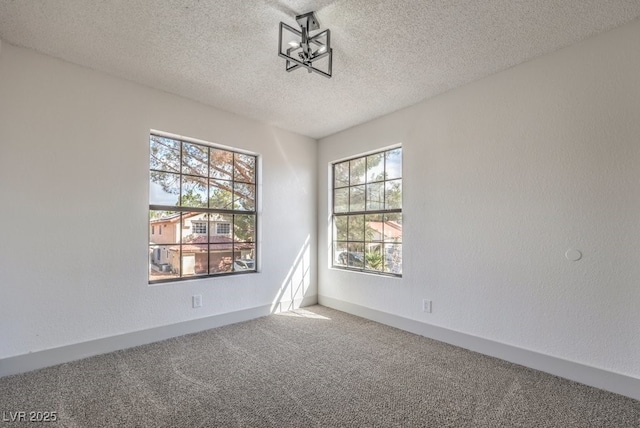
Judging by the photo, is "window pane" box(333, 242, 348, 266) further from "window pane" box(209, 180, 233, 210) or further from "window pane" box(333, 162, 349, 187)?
"window pane" box(209, 180, 233, 210)

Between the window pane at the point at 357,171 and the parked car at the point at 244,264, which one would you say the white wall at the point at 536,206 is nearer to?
the window pane at the point at 357,171

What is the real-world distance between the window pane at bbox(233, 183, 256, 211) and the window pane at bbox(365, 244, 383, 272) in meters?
1.60

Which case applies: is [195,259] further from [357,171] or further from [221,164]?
[357,171]

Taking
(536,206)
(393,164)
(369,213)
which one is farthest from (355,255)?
(536,206)

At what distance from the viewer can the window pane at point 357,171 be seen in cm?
404

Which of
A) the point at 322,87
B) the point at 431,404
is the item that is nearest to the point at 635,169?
the point at 431,404

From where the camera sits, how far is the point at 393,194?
3.63 m

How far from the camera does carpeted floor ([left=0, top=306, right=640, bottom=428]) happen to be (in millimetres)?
1793

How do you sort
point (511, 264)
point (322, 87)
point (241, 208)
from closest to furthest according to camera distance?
point (511, 264) < point (322, 87) < point (241, 208)

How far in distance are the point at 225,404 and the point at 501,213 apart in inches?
103

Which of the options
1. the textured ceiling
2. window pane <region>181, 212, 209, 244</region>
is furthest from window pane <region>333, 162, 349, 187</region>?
window pane <region>181, 212, 209, 244</region>

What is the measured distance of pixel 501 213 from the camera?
266 centimetres

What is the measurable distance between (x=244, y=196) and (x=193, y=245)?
0.87 metres

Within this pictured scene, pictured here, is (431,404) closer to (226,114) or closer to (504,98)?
(504,98)
